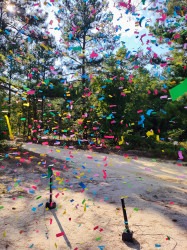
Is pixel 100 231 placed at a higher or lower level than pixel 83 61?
lower

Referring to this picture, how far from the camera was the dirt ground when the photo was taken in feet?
9.55

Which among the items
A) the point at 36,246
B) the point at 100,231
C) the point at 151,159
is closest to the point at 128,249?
the point at 100,231

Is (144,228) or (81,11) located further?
(81,11)

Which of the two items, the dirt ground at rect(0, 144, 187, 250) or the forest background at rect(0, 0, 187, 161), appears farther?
the forest background at rect(0, 0, 187, 161)

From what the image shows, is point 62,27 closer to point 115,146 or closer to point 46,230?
point 115,146

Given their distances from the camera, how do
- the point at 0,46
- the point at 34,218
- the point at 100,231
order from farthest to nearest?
1. the point at 0,46
2. the point at 34,218
3. the point at 100,231

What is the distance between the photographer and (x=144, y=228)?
3.18 metres

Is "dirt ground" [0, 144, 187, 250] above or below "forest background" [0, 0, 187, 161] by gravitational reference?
below

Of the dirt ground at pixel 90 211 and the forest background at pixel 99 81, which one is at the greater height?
the forest background at pixel 99 81

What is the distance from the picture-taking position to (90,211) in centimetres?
375

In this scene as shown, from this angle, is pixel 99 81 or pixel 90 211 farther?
pixel 99 81

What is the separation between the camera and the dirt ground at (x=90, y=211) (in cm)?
291

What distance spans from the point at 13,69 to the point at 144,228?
52.4ft

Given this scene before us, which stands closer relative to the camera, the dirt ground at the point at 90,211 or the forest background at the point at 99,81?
the dirt ground at the point at 90,211
